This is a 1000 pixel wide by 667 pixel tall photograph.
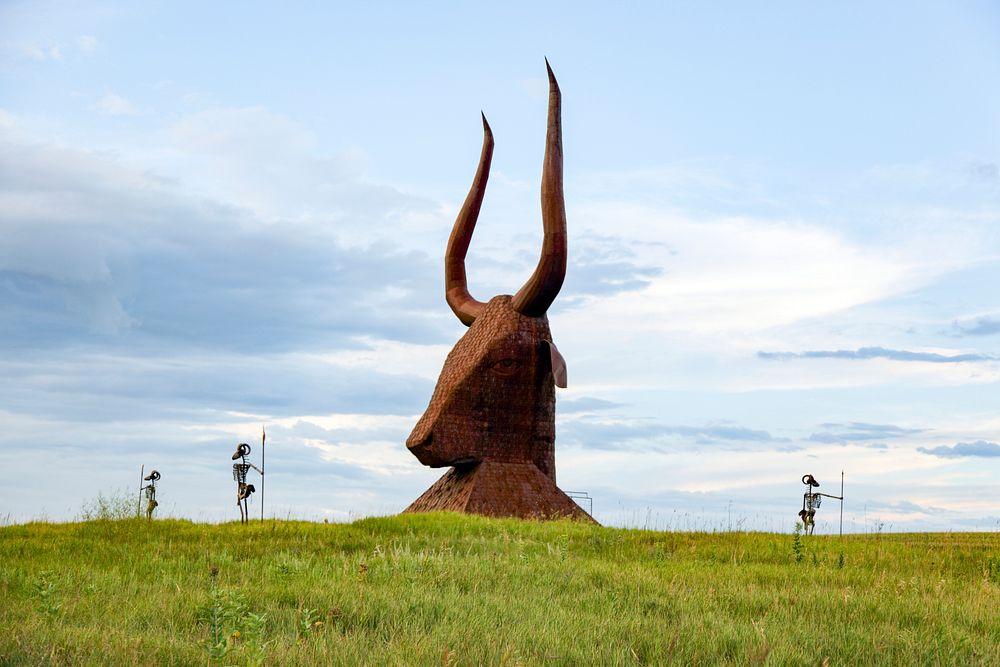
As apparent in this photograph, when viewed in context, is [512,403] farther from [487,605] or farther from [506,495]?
[487,605]

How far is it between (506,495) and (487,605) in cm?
898

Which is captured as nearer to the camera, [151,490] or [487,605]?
[487,605]

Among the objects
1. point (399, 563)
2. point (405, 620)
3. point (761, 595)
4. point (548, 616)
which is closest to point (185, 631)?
point (405, 620)

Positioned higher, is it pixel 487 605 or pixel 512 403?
pixel 512 403

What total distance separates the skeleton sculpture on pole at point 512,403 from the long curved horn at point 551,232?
0.02m

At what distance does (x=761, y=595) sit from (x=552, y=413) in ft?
29.9

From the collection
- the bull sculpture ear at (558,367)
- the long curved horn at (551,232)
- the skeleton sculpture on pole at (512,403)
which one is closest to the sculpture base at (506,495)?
the skeleton sculpture on pole at (512,403)

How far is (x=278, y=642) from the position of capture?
4.92m

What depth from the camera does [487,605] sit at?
20.3 feet

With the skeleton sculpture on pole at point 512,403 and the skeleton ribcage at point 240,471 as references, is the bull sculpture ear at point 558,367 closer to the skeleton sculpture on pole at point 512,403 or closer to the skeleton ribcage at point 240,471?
the skeleton sculpture on pole at point 512,403

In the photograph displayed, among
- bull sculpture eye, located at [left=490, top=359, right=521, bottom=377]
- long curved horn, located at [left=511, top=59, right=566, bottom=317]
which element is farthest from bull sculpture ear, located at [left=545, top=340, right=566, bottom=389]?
long curved horn, located at [left=511, top=59, right=566, bottom=317]

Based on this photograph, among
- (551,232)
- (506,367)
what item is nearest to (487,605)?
(506,367)

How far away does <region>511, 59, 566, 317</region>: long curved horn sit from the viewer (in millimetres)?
15422

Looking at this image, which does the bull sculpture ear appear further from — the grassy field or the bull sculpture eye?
the grassy field
